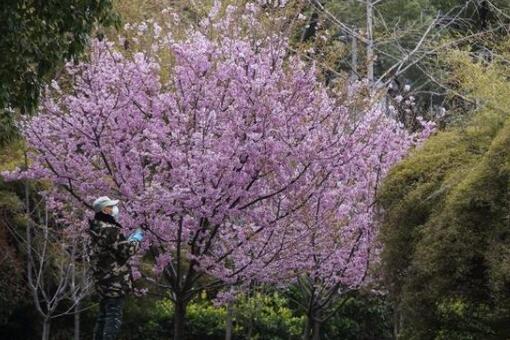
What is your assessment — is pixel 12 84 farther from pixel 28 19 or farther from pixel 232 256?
pixel 232 256

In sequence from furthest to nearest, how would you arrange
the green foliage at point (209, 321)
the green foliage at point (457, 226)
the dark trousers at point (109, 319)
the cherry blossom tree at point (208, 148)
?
the green foliage at point (209, 321) < the cherry blossom tree at point (208, 148) < the dark trousers at point (109, 319) < the green foliage at point (457, 226)

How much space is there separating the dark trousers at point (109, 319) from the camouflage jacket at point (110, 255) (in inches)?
2.3

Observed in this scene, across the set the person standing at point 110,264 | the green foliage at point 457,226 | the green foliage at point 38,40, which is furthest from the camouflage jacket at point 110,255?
the green foliage at point 457,226

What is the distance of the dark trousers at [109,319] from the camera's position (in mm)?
6508

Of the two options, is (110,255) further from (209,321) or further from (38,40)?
(209,321)

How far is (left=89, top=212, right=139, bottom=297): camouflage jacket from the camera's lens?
21.7 feet

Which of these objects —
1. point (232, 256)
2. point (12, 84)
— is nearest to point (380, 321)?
point (232, 256)

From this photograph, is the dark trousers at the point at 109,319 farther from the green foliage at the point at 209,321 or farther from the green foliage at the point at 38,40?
the green foliage at the point at 209,321

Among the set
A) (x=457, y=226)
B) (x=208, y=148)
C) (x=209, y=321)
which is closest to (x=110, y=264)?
(x=208, y=148)

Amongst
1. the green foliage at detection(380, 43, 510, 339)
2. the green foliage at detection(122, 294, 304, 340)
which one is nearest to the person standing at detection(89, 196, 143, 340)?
the green foliage at detection(380, 43, 510, 339)

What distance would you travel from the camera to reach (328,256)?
384 inches

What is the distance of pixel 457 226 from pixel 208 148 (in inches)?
101

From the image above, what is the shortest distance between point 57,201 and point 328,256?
11.1 feet

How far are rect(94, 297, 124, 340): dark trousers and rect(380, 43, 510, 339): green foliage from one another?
2496 millimetres
